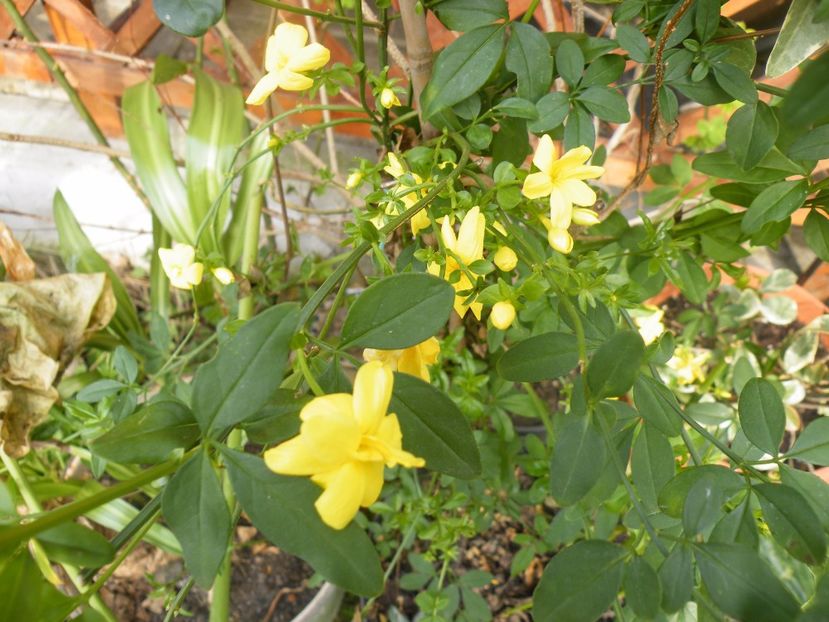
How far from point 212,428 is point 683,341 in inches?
41.8

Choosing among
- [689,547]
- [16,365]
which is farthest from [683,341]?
[16,365]

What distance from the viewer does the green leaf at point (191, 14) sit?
42 centimetres

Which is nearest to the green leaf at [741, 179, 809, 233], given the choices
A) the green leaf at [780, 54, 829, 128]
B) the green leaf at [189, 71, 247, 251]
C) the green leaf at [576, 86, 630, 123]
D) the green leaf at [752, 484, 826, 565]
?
the green leaf at [576, 86, 630, 123]

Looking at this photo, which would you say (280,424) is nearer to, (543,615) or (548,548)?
(543,615)

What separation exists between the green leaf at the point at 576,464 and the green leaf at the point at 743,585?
0.07m

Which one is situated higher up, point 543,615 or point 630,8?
point 630,8

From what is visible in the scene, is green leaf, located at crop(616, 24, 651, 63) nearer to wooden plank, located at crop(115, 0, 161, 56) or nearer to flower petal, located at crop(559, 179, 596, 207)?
flower petal, located at crop(559, 179, 596, 207)

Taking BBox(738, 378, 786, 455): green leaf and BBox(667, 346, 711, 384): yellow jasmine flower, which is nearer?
BBox(738, 378, 786, 455): green leaf

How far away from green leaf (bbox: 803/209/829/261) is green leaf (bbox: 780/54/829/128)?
18.2 inches

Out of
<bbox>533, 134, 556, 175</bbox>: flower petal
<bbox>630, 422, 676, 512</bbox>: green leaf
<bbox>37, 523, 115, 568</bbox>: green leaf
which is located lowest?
<bbox>630, 422, 676, 512</bbox>: green leaf

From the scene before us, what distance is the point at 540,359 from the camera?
46cm

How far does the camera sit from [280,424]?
1.23 ft

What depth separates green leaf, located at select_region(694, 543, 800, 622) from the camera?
323 mm

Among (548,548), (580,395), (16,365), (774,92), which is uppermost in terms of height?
(774,92)
